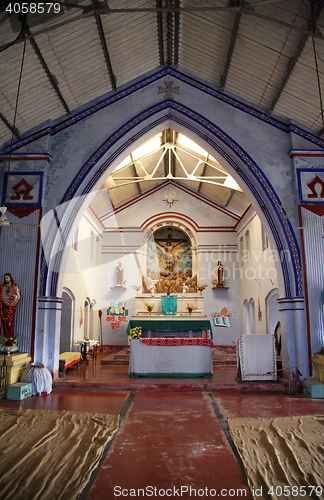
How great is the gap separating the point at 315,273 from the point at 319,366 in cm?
197

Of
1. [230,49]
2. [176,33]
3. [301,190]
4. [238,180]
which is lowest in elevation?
[301,190]

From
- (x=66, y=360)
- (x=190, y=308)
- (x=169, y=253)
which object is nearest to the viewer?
(x=66, y=360)

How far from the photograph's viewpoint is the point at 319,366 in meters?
7.22

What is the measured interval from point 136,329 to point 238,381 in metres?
2.72

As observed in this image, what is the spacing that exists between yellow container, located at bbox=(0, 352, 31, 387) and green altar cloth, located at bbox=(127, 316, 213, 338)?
110 inches

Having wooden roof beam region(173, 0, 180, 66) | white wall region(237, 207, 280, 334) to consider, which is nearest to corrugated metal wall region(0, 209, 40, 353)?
wooden roof beam region(173, 0, 180, 66)

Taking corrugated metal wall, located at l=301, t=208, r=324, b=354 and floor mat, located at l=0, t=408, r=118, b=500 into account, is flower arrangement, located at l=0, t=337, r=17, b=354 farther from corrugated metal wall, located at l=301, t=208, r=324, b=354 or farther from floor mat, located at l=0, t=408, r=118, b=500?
corrugated metal wall, located at l=301, t=208, r=324, b=354

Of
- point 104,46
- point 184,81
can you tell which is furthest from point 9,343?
point 184,81

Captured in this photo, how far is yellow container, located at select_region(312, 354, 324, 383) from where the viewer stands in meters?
7.09

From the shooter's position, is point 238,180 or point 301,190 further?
point 238,180

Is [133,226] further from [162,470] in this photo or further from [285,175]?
[162,470]

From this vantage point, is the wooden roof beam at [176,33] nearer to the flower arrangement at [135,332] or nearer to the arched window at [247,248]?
the flower arrangement at [135,332]

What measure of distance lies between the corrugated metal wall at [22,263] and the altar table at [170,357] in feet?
7.88

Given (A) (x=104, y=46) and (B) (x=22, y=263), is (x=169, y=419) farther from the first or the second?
(A) (x=104, y=46)
